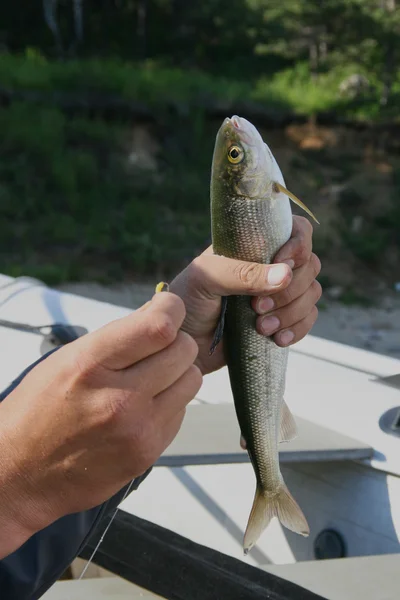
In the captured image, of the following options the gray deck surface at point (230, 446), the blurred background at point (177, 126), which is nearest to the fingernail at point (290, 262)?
the gray deck surface at point (230, 446)

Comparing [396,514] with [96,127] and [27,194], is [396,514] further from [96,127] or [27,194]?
[96,127]

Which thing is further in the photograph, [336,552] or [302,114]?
[302,114]

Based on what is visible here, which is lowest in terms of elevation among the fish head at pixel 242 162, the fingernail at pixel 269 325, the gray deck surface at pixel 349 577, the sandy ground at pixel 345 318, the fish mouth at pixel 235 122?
the sandy ground at pixel 345 318

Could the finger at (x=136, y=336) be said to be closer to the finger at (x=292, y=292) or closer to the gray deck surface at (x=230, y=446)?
the finger at (x=292, y=292)

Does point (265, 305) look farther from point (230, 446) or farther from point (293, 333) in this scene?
point (230, 446)

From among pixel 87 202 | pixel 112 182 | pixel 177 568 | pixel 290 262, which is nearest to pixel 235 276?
pixel 290 262

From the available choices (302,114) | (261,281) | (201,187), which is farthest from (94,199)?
(261,281)
